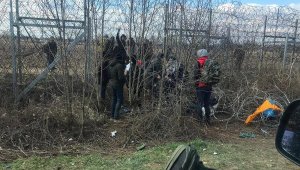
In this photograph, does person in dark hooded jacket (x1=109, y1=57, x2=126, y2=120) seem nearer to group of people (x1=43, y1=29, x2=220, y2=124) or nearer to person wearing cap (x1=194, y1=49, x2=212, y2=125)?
group of people (x1=43, y1=29, x2=220, y2=124)

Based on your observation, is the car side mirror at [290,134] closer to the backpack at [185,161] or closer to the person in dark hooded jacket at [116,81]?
the backpack at [185,161]

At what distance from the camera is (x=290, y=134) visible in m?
1.83

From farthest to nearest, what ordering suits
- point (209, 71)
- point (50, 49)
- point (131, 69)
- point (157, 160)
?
point (131, 69) < point (209, 71) < point (50, 49) < point (157, 160)

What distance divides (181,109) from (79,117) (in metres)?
1.96

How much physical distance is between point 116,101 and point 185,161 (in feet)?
20.7

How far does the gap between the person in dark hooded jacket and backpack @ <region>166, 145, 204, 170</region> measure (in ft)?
19.5

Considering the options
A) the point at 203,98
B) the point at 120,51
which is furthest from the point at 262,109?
the point at 120,51

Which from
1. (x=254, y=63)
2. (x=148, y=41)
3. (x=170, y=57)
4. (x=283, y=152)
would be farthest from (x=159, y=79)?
(x=283, y=152)

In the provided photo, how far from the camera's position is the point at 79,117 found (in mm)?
6930

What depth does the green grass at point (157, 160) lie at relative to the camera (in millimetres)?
5539

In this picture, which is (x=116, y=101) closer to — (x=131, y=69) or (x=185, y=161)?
(x=131, y=69)

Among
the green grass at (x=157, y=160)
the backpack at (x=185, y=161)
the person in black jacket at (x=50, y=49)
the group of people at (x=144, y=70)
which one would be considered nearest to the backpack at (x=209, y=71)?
the group of people at (x=144, y=70)

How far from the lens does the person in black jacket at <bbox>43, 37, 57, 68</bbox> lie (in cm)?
685

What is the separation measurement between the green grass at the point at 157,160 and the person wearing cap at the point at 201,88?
149 cm
